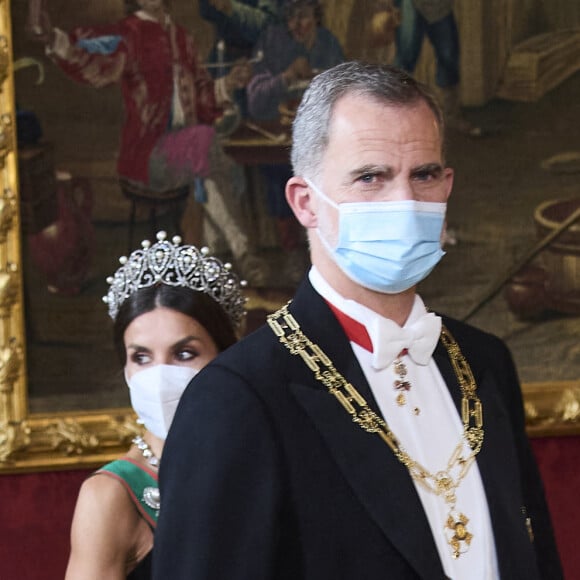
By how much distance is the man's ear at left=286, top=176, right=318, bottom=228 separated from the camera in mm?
2193

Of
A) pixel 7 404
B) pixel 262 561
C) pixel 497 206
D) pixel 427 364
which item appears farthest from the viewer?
pixel 497 206

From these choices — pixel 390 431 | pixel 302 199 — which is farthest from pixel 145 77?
pixel 390 431

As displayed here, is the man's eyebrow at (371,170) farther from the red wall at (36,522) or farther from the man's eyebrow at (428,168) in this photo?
the red wall at (36,522)

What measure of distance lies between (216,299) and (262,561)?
1.83 meters

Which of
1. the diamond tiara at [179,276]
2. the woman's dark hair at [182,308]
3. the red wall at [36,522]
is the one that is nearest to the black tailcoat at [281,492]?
the woman's dark hair at [182,308]

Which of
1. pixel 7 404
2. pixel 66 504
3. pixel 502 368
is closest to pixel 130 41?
pixel 7 404

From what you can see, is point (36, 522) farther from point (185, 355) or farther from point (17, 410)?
point (185, 355)

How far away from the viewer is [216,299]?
3.67m

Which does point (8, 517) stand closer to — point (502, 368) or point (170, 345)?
point (170, 345)

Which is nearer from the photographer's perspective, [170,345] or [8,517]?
[170,345]

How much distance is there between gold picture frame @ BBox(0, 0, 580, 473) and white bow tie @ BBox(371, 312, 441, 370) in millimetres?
2782

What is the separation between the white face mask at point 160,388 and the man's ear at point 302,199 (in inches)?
50.0

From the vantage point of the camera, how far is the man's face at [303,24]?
4.96 metres

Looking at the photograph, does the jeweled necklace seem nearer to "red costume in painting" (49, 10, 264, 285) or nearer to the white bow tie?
the white bow tie
